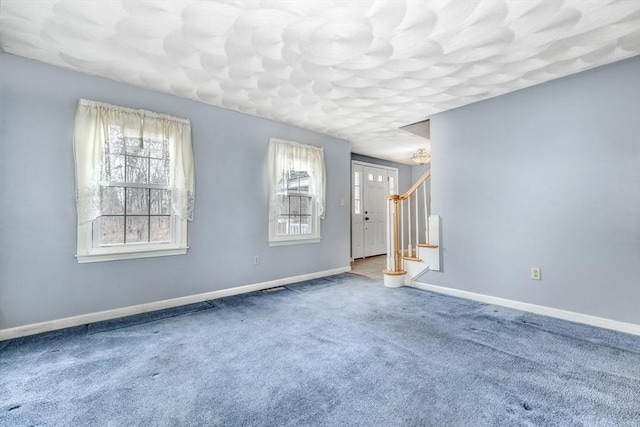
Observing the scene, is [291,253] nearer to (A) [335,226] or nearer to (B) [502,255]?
(A) [335,226]

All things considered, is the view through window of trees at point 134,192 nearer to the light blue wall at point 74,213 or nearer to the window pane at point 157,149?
the window pane at point 157,149

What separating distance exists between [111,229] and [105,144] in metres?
0.85

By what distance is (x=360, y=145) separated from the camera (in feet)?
18.2

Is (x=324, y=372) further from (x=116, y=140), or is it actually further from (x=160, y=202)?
(x=116, y=140)

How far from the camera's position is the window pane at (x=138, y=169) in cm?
302

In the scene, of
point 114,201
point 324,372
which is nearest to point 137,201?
point 114,201

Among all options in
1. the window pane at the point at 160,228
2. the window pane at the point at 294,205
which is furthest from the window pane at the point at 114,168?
the window pane at the point at 294,205

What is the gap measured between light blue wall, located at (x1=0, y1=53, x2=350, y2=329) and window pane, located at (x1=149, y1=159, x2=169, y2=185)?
352 millimetres

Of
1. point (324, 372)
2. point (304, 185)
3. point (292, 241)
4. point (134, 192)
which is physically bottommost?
point (324, 372)

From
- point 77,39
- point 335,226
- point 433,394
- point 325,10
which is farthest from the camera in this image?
point 335,226

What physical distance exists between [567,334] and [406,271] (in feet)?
6.31

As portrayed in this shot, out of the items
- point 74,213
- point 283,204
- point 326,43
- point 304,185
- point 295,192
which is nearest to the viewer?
point 326,43

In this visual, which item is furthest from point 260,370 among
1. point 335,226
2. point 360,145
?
point 360,145

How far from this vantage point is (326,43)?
2258 mm
